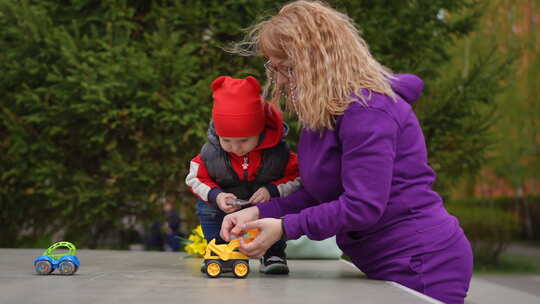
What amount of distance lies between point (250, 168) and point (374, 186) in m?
1.07

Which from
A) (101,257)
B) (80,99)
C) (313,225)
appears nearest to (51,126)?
(80,99)

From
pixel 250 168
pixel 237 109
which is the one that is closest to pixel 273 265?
pixel 250 168

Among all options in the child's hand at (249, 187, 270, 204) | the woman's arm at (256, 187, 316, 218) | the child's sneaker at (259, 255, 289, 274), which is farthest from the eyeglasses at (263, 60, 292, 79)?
the child's sneaker at (259, 255, 289, 274)

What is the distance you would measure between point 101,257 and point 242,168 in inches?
47.6

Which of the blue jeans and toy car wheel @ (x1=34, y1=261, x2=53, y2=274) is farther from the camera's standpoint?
the blue jeans

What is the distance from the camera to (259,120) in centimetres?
311

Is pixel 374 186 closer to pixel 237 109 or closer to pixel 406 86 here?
pixel 406 86

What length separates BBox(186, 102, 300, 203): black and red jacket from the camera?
329 centimetres

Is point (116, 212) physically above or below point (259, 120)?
below

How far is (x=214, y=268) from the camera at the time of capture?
2826 mm

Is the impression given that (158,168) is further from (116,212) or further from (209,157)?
(209,157)

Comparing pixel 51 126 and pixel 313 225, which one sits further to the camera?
pixel 51 126

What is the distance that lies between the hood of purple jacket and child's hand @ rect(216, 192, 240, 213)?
1.02 meters

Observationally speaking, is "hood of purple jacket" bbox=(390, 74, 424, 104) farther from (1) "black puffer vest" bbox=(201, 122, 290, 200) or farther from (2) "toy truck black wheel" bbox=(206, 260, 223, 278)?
(2) "toy truck black wheel" bbox=(206, 260, 223, 278)
